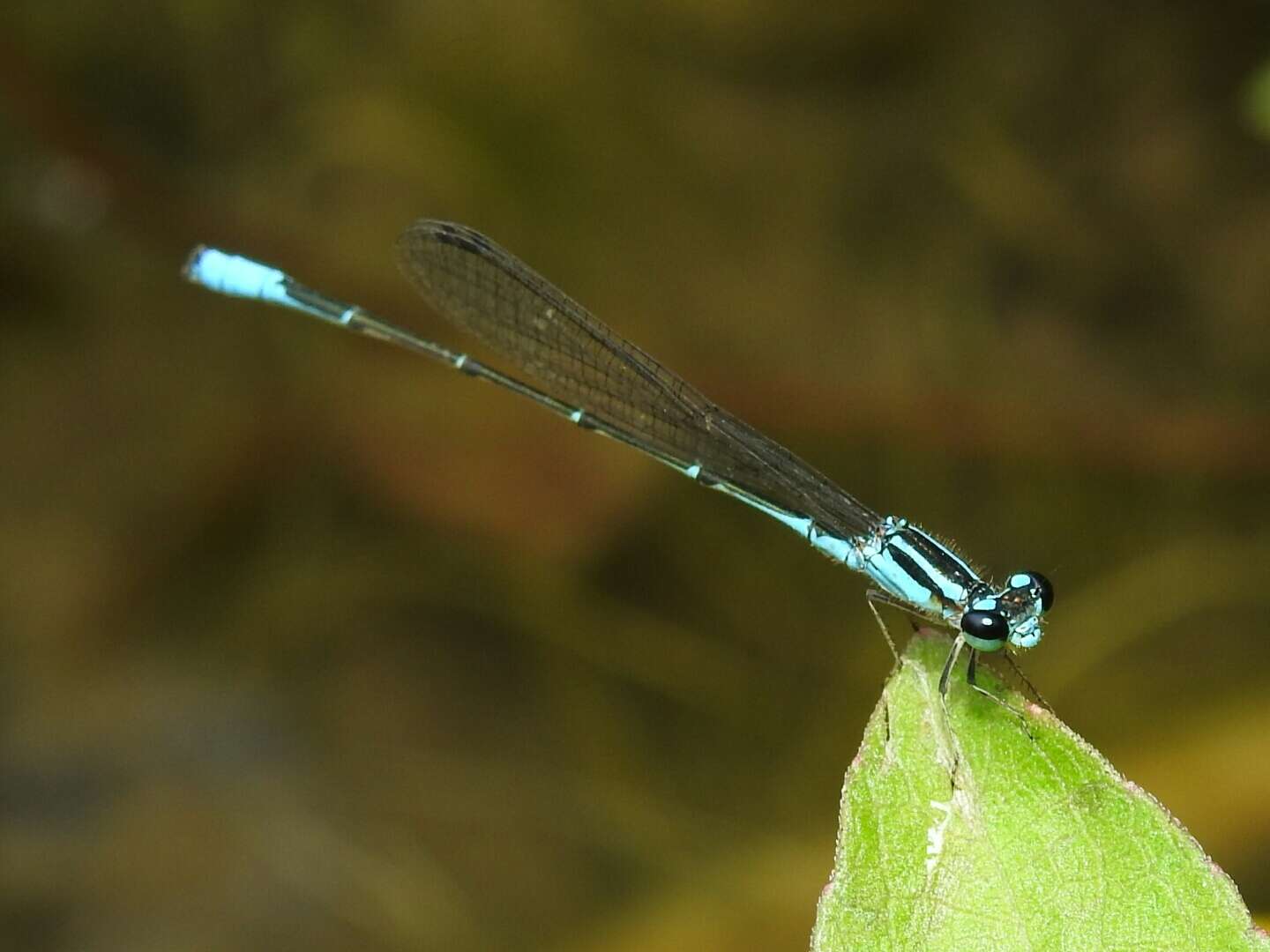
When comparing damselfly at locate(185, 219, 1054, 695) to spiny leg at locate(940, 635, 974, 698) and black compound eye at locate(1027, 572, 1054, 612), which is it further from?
spiny leg at locate(940, 635, 974, 698)

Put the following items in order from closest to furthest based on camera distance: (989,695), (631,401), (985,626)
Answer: (989,695)
(985,626)
(631,401)

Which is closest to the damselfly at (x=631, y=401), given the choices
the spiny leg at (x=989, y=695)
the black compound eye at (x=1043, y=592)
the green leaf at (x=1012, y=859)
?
the black compound eye at (x=1043, y=592)

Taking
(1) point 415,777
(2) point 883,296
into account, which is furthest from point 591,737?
(2) point 883,296

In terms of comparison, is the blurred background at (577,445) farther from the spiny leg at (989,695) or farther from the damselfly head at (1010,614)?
the spiny leg at (989,695)

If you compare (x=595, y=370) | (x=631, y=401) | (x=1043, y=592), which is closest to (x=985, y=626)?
(x=1043, y=592)

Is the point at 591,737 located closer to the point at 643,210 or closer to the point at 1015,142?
the point at 643,210

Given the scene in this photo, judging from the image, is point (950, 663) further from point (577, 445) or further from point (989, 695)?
point (577, 445)
